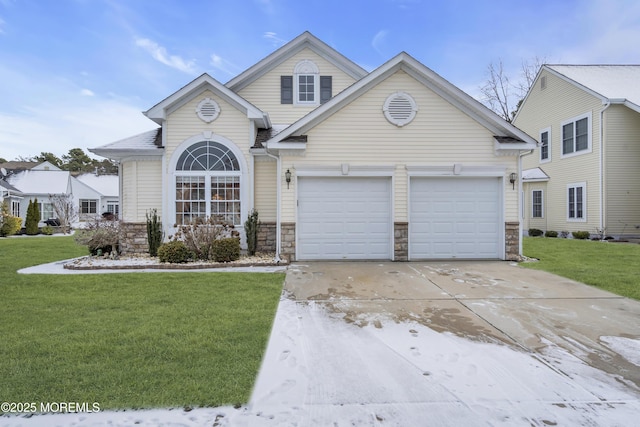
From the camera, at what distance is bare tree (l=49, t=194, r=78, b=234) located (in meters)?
26.3

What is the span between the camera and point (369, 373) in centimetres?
327

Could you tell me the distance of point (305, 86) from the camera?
1389cm

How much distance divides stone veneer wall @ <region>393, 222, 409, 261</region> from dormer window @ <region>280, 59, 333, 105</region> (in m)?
6.49

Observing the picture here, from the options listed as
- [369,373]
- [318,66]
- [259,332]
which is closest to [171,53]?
[318,66]

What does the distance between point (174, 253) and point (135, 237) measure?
8.86 ft

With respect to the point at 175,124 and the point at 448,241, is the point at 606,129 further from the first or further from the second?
the point at 175,124

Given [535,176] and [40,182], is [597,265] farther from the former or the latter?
[40,182]

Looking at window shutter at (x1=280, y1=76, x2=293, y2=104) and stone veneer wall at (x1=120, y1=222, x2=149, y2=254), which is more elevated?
window shutter at (x1=280, y1=76, x2=293, y2=104)

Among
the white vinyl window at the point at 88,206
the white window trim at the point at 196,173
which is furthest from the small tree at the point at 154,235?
the white vinyl window at the point at 88,206

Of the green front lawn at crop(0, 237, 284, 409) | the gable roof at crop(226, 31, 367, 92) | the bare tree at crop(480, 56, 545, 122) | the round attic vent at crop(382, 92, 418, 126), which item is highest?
the bare tree at crop(480, 56, 545, 122)

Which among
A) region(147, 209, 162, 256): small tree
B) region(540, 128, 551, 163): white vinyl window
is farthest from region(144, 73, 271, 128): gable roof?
region(540, 128, 551, 163): white vinyl window

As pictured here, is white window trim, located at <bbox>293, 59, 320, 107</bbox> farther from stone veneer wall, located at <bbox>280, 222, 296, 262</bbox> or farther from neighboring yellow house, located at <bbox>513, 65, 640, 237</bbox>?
neighboring yellow house, located at <bbox>513, 65, 640, 237</bbox>

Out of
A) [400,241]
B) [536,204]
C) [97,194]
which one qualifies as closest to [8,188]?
[97,194]

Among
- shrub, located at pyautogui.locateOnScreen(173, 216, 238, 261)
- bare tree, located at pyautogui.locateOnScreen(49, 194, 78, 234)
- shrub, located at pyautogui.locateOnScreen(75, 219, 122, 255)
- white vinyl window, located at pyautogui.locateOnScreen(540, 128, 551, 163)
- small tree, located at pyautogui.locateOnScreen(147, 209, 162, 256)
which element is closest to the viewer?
shrub, located at pyautogui.locateOnScreen(173, 216, 238, 261)
